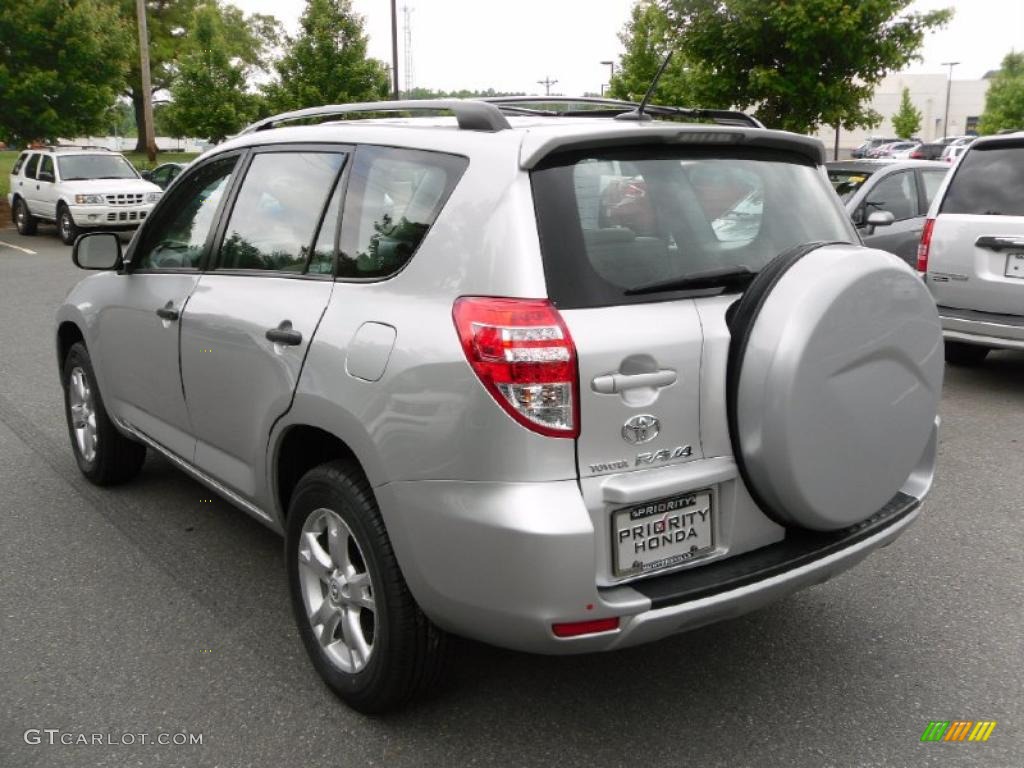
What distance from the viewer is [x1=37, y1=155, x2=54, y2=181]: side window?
67.8ft

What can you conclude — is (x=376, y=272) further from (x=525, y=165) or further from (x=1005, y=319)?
(x=1005, y=319)

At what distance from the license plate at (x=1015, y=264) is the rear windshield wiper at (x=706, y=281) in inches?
185

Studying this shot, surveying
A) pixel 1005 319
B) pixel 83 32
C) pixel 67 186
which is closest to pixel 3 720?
pixel 1005 319

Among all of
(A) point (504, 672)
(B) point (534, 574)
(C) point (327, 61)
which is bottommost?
(A) point (504, 672)

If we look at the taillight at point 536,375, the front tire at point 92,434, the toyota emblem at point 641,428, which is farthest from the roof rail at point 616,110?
the front tire at point 92,434

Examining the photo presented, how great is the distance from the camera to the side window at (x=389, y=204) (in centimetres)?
284

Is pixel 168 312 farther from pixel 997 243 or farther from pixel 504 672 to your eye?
pixel 997 243

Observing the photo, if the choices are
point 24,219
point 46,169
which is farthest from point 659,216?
point 24,219

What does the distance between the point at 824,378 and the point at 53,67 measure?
28331 millimetres

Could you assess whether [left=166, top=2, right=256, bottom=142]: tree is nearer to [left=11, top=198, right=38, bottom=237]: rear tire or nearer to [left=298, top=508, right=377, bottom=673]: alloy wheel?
[left=11, top=198, right=38, bottom=237]: rear tire

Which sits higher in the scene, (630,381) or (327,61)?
(327,61)

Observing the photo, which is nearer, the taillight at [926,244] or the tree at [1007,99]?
the taillight at [926,244]

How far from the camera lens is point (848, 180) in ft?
34.3

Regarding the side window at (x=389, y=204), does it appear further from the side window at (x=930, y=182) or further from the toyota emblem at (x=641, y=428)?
the side window at (x=930, y=182)
